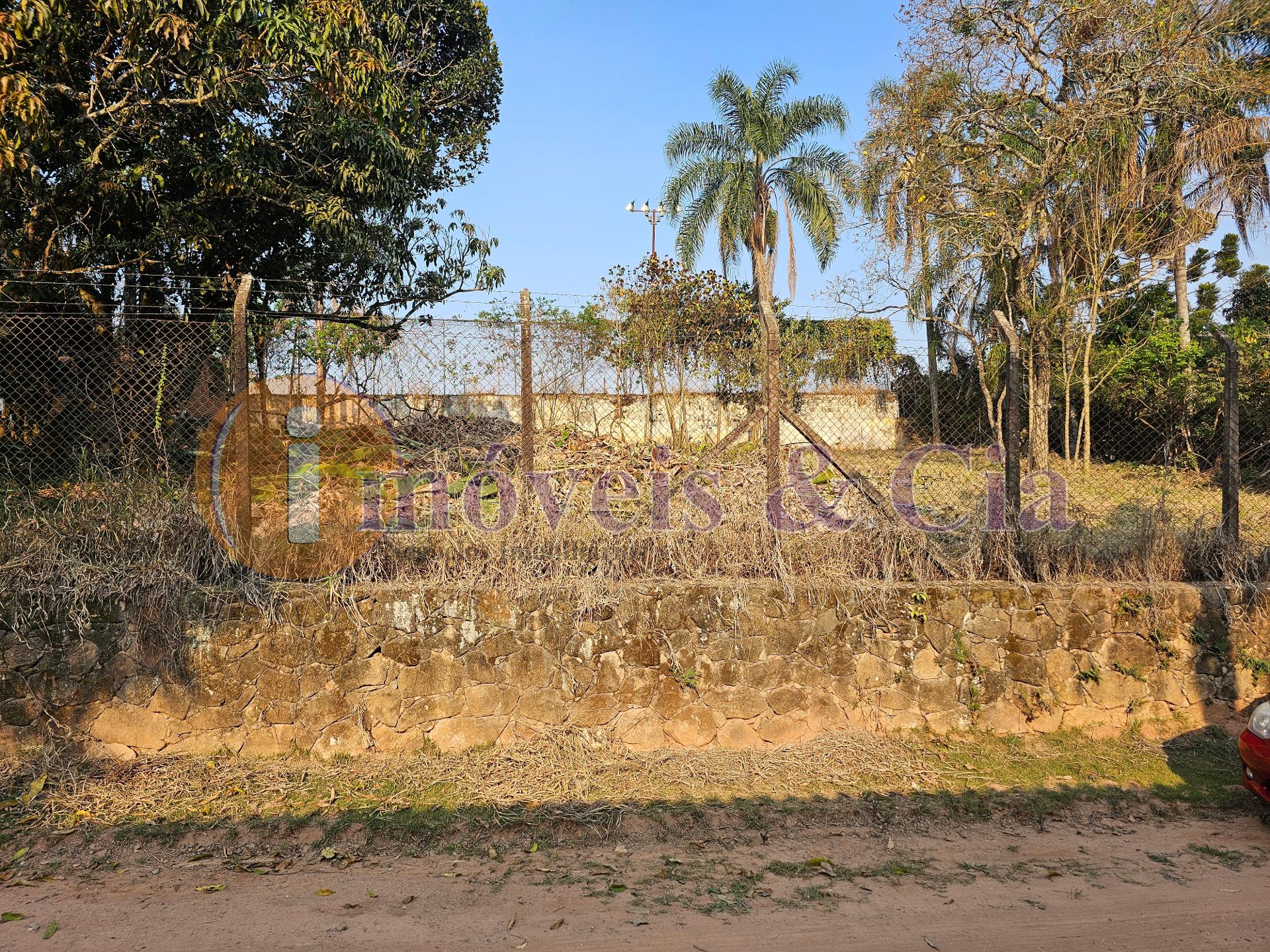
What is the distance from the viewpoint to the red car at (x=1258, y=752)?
13.6 ft

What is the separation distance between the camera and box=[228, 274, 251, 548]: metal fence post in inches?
196

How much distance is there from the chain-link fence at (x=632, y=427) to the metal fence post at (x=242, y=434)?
0.07ft

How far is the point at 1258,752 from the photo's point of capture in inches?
165

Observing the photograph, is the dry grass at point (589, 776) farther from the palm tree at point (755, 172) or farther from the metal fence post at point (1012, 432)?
the palm tree at point (755, 172)

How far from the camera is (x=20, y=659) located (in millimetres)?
4629

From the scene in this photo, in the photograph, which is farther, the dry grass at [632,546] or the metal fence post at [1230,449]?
the metal fence post at [1230,449]

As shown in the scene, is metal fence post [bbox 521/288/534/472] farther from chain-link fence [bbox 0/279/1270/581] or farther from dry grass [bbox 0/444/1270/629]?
dry grass [bbox 0/444/1270/629]

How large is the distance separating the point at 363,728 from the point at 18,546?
2259mm

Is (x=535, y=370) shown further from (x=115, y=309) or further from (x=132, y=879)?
(x=115, y=309)

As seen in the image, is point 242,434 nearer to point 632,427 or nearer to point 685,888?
point 632,427

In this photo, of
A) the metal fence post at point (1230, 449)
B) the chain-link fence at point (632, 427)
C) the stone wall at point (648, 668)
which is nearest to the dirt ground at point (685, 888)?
the stone wall at point (648, 668)

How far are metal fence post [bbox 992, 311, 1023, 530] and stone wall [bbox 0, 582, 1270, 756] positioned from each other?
60 cm

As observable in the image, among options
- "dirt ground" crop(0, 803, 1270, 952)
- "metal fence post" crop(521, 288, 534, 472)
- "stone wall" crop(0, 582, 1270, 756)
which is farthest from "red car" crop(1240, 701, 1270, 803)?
"metal fence post" crop(521, 288, 534, 472)

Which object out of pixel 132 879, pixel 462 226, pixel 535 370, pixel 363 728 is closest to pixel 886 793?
pixel 363 728
